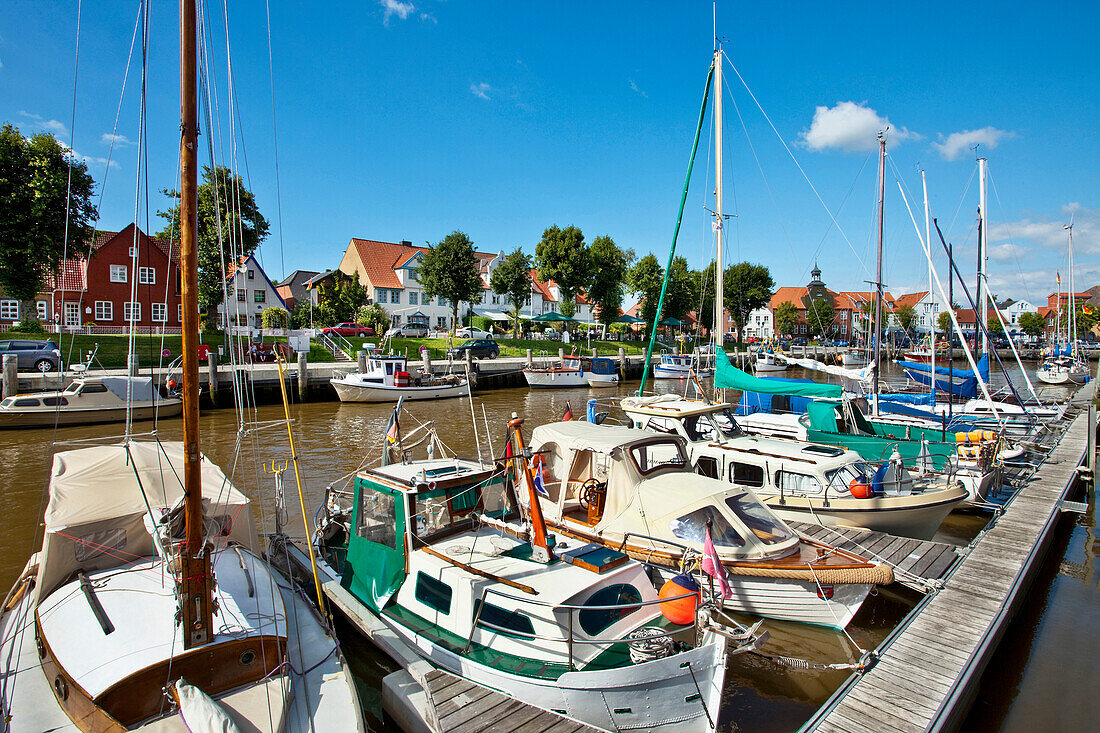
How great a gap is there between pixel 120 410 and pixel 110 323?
22367mm

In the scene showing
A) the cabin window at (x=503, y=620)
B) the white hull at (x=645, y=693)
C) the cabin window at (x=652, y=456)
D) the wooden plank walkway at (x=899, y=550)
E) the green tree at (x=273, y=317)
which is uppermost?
the green tree at (x=273, y=317)

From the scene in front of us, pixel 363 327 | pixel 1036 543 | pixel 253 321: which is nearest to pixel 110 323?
pixel 253 321

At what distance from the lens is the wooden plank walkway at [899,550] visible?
27.5 feet

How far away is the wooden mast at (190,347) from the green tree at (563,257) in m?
52.2

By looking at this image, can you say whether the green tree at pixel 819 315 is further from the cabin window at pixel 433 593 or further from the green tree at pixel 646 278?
the cabin window at pixel 433 593

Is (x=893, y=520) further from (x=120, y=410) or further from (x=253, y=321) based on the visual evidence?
(x=253, y=321)

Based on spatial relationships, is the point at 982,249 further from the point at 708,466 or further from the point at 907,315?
the point at 907,315

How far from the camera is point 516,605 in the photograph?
5.53 m

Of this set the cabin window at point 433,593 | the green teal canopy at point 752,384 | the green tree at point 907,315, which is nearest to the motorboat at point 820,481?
the green teal canopy at point 752,384

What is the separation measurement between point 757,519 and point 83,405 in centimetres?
2529

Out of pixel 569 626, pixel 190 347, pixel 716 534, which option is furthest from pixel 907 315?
pixel 190 347

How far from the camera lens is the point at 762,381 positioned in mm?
16062

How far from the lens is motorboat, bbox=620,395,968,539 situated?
1034 centimetres

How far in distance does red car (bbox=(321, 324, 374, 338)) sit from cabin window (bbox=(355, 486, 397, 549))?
129 ft
